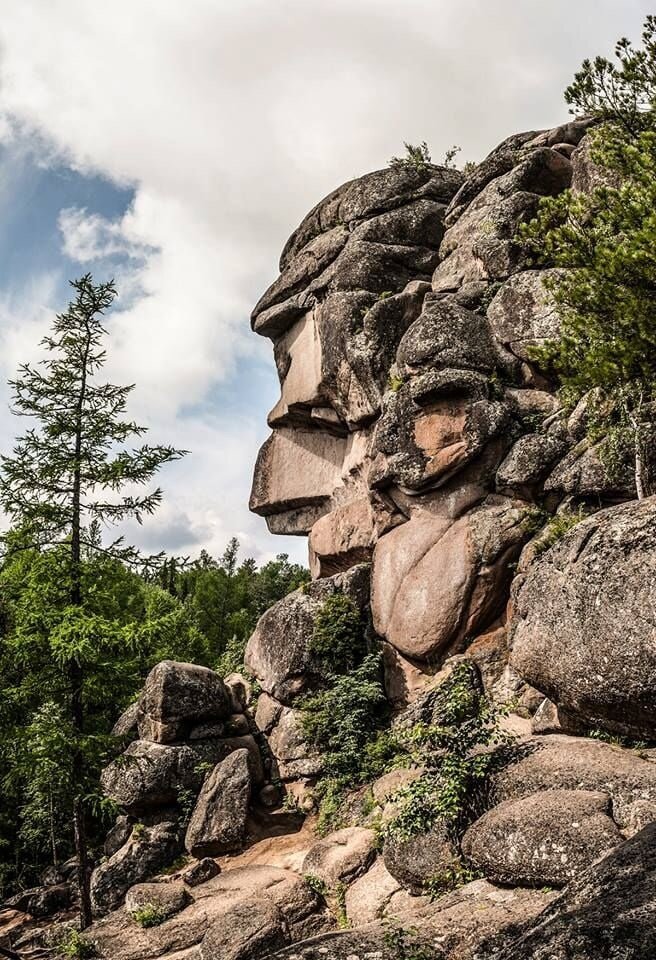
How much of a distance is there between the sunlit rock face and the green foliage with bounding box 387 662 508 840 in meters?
5.73

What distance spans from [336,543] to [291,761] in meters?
7.58

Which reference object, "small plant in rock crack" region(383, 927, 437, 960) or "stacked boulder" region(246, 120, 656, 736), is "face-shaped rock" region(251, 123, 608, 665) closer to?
"stacked boulder" region(246, 120, 656, 736)

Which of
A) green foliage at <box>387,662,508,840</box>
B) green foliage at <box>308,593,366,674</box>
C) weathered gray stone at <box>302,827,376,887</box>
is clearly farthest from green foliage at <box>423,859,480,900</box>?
green foliage at <box>308,593,366,674</box>

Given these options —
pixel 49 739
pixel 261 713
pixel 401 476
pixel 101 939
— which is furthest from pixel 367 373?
pixel 101 939

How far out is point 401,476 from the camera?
19.3 meters

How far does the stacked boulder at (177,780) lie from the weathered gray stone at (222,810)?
0.08 feet

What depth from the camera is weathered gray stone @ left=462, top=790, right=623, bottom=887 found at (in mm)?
7988

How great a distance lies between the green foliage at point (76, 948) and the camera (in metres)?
12.5

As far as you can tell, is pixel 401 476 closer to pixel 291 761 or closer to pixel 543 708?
pixel 543 708

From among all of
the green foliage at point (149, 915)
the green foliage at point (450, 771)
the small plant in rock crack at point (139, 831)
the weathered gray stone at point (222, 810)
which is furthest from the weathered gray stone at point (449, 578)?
the green foliage at point (149, 915)

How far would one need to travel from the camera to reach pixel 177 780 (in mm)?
18453

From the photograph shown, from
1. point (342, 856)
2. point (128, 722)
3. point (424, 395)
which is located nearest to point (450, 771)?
point (342, 856)

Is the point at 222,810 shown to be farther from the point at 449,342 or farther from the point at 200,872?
the point at 449,342

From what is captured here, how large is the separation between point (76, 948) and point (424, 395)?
15.5 m
